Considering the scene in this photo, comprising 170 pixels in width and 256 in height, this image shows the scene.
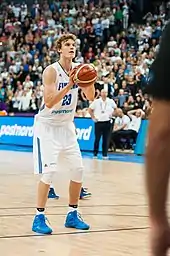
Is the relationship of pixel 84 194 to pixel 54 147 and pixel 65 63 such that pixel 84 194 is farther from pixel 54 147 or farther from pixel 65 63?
pixel 65 63

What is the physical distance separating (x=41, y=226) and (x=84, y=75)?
1.61 m

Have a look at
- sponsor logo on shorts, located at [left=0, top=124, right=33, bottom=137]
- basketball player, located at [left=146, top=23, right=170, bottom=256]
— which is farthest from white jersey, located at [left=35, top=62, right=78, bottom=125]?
sponsor logo on shorts, located at [left=0, top=124, right=33, bottom=137]

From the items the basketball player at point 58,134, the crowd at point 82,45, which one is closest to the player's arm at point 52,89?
the basketball player at point 58,134

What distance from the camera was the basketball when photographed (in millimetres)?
6059

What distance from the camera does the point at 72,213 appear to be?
20.4 ft

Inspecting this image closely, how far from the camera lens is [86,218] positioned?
6.82m

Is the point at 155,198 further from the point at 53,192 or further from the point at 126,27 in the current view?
the point at 126,27

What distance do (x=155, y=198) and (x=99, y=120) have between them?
14.1 m

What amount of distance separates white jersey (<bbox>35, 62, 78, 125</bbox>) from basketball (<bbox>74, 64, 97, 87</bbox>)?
19cm

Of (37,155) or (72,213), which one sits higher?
(37,155)

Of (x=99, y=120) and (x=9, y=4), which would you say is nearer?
(x=99, y=120)

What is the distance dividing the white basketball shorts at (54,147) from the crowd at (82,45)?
436 inches

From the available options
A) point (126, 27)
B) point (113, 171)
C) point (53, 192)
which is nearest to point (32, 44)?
point (126, 27)

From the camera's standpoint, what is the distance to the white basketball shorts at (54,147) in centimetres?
604
